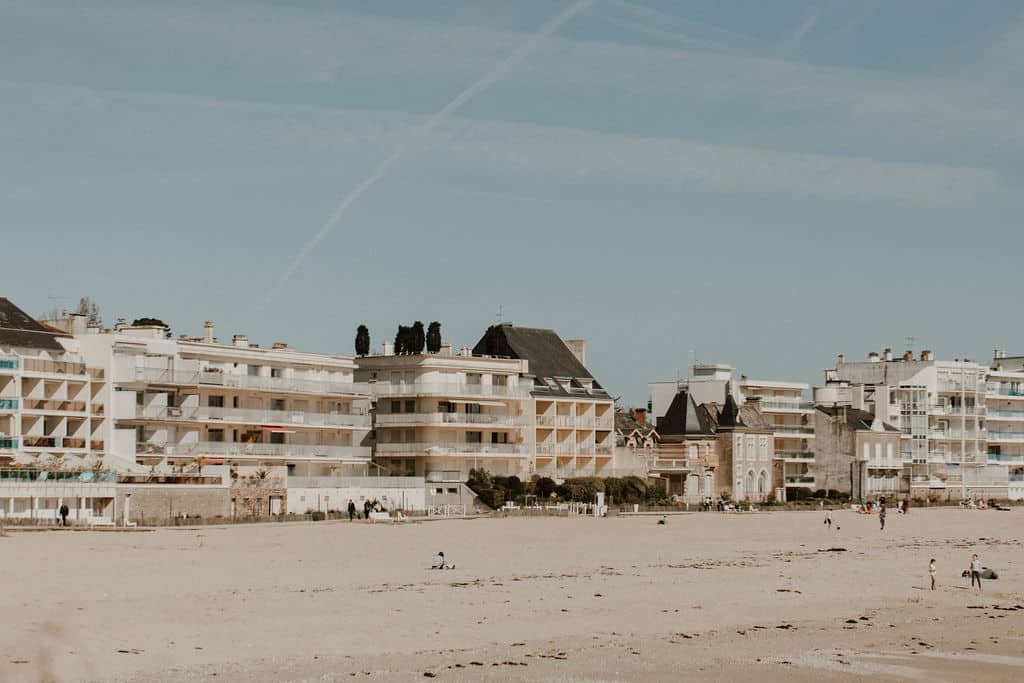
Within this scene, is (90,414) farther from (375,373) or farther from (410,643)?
(410,643)

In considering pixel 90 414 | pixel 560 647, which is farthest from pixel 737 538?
→ pixel 560 647

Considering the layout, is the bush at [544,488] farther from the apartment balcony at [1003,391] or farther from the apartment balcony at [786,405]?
the apartment balcony at [1003,391]

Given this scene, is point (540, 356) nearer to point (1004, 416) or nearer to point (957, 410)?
point (957, 410)

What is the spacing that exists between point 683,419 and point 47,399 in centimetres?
4214

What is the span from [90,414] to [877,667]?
139 feet

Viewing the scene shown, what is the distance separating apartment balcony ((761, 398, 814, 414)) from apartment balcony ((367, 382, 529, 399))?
26254 mm

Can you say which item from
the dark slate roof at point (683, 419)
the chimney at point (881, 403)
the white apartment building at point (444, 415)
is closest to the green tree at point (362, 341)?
the white apartment building at point (444, 415)

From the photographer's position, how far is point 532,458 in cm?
8100

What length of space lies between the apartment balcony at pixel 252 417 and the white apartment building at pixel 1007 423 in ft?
183

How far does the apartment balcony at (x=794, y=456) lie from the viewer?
9806 centimetres

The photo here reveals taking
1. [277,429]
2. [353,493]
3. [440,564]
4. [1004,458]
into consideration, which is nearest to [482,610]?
[440,564]

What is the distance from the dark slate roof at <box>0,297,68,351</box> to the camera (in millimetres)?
61281

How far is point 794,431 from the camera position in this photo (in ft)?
328

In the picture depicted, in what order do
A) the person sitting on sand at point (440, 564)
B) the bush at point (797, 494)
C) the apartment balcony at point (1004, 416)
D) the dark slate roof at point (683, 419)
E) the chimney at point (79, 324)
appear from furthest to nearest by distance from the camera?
the apartment balcony at point (1004, 416) < the bush at point (797, 494) < the dark slate roof at point (683, 419) < the chimney at point (79, 324) < the person sitting on sand at point (440, 564)
